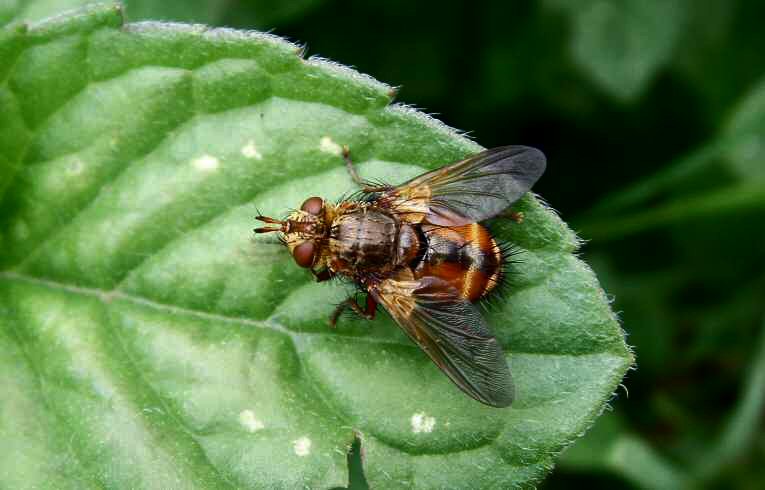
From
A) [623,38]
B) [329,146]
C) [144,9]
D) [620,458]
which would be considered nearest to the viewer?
[329,146]

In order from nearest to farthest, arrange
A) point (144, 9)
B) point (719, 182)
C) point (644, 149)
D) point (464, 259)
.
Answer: point (464, 259)
point (144, 9)
point (719, 182)
point (644, 149)

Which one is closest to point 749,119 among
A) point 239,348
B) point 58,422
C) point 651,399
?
point 651,399

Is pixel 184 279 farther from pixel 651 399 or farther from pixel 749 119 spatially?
pixel 749 119

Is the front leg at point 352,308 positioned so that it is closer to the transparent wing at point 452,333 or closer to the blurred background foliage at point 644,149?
the transparent wing at point 452,333

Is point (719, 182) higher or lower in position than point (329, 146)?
lower

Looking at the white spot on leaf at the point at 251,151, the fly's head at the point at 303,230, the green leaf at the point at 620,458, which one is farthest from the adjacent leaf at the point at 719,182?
the white spot on leaf at the point at 251,151

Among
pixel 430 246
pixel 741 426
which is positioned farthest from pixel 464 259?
pixel 741 426

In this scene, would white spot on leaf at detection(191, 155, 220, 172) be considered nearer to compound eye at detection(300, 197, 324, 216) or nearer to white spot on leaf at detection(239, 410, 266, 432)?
compound eye at detection(300, 197, 324, 216)

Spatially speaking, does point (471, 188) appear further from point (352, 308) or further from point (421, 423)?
point (421, 423)
